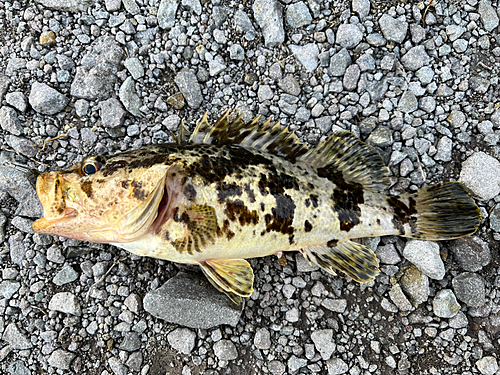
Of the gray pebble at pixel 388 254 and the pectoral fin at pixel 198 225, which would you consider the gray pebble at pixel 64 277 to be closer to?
the pectoral fin at pixel 198 225

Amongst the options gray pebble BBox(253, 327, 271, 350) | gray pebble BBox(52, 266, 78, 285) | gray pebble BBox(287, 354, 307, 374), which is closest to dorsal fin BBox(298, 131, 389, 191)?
gray pebble BBox(253, 327, 271, 350)

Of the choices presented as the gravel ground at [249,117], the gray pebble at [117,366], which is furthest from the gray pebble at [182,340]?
the gray pebble at [117,366]

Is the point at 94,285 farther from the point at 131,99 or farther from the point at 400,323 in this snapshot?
the point at 400,323

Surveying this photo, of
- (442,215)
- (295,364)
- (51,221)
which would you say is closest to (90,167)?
(51,221)

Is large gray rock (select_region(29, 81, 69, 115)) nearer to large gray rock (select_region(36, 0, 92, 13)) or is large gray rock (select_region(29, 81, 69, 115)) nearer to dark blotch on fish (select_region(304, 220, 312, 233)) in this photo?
large gray rock (select_region(36, 0, 92, 13))

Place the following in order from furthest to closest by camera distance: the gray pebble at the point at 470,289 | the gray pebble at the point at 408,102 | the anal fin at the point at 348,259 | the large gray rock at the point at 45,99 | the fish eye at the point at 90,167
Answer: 1. the gray pebble at the point at 408,102
2. the large gray rock at the point at 45,99
3. the gray pebble at the point at 470,289
4. the anal fin at the point at 348,259
5. the fish eye at the point at 90,167

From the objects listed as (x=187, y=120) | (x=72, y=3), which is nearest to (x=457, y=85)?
(x=187, y=120)
